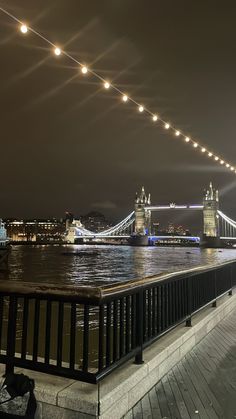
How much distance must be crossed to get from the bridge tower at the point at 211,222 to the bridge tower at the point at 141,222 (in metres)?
20.9

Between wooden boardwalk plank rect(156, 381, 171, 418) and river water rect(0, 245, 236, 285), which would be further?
river water rect(0, 245, 236, 285)

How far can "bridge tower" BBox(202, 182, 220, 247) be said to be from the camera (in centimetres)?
10100

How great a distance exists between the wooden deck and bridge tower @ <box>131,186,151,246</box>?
111799 mm

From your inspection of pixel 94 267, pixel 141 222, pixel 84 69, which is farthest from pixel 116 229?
pixel 84 69

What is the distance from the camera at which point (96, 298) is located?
3.07 metres

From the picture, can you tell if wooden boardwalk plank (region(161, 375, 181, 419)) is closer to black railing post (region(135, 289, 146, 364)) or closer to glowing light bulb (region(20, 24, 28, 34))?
black railing post (region(135, 289, 146, 364))

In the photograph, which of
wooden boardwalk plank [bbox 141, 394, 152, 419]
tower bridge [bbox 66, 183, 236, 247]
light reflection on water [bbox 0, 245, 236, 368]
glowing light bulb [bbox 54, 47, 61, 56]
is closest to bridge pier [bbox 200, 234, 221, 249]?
tower bridge [bbox 66, 183, 236, 247]

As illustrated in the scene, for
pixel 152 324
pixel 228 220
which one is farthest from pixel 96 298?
pixel 228 220

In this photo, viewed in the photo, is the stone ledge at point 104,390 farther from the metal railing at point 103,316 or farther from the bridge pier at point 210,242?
the bridge pier at point 210,242

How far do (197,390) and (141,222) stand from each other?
390 feet

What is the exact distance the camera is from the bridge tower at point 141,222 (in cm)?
11731

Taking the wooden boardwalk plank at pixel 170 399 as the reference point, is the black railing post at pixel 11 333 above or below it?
above

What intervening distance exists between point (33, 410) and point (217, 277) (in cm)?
573

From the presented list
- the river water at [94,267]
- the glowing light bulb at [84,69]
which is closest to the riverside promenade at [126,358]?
the river water at [94,267]
